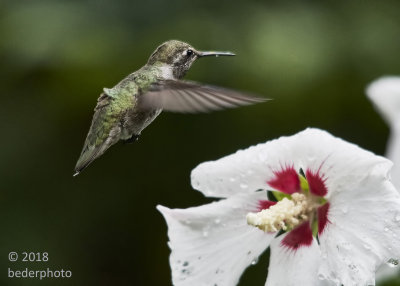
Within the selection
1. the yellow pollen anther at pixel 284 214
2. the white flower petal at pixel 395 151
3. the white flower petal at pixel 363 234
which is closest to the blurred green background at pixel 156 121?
the white flower petal at pixel 395 151

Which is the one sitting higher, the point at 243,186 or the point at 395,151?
the point at 395,151

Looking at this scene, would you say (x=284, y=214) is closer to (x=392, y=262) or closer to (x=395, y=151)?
(x=392, y=262)

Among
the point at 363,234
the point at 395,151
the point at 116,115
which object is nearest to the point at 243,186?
the point at 363,234

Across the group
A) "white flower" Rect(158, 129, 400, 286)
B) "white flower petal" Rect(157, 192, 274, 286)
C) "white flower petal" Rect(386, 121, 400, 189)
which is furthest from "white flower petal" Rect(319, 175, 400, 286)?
"white flower petal" Rect(386, 121, 400, 189)

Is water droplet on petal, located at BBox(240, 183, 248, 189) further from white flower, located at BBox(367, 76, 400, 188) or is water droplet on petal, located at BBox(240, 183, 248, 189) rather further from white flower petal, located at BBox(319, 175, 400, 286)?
white flower, located at BBox(367, 76, 400, 188)

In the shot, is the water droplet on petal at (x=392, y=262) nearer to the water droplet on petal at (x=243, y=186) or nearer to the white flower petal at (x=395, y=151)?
the water droplet on petal at (x=243, y=186)
